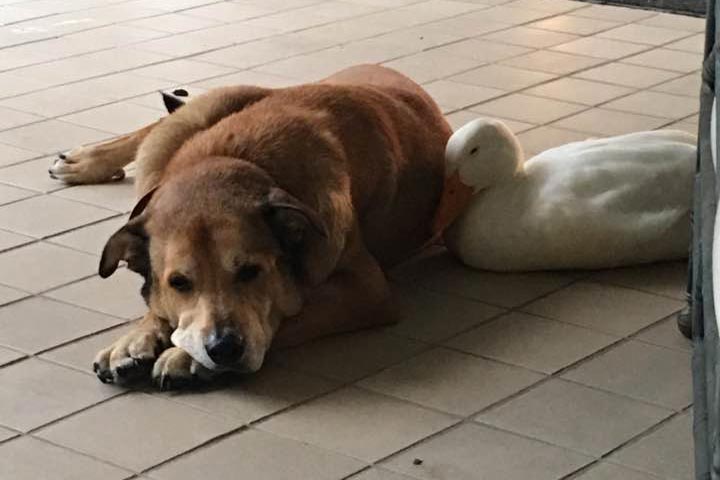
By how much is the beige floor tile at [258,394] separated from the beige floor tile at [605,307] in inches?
26.6

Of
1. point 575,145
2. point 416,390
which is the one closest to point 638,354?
point 416,390

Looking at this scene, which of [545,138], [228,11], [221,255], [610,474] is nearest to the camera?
[610,474]

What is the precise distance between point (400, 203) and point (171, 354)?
85 cm

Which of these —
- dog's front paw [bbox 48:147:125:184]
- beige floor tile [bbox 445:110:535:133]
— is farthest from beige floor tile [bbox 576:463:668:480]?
beige floor tile [bbox 445:110:535:133]

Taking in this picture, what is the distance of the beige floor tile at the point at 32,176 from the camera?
456 centimetres

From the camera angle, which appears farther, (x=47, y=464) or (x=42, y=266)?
(x=42, y=266)

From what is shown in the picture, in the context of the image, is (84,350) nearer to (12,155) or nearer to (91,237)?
(91,237)

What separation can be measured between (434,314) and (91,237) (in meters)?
1.05

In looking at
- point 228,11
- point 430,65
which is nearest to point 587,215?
point 430,65

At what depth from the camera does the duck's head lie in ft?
12.9

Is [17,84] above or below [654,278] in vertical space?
above

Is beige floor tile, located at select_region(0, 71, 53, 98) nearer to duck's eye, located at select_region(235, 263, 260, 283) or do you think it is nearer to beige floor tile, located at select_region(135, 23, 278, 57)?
beige floor tile, located at select_region(135, 23, 278, 57)

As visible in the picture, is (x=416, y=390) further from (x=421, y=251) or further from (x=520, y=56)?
(x=520, y=56)

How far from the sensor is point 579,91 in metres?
5.59
